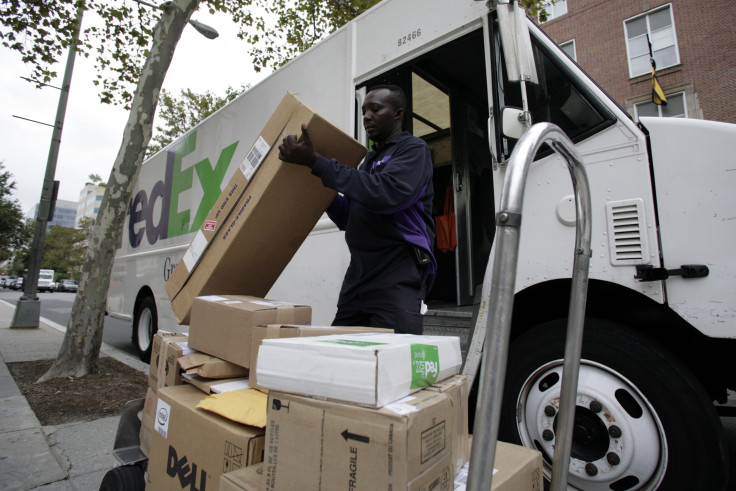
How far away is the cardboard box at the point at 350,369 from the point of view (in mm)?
847

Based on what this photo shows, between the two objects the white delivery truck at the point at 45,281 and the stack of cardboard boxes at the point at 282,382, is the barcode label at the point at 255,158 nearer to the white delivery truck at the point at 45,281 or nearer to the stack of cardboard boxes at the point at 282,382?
the stack of cardboard boxes at the point at 282,382

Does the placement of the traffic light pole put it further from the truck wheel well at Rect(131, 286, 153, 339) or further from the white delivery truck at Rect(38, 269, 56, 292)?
the white delivery truck at Rect(38, 269, 56, 292)

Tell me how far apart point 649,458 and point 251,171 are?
2.10 metres

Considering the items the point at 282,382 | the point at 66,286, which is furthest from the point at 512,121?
the point at 66,286

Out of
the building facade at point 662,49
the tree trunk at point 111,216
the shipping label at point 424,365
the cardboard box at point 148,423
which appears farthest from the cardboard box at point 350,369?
the building facade at point 662,49

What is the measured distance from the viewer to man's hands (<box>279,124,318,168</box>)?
5.73 ft

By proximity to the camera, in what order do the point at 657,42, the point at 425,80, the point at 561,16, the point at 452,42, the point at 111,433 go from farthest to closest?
the point at 561,16
the point at 657,42
the point at 425,80
the point at 111,433
the point at 452,42

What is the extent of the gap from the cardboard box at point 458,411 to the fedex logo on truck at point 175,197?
3.88 meters

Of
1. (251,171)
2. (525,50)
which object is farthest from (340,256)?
(525,50)

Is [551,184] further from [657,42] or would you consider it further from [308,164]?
[657,42]

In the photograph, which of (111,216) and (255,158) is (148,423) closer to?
(255,158)

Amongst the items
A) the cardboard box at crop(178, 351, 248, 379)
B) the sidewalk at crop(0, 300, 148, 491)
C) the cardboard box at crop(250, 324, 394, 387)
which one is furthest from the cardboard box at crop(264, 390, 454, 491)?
the sidewalk at crop(0, 300, 148, 491)

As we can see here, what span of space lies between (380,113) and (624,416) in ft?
5.55

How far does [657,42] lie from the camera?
14711 millimetres
